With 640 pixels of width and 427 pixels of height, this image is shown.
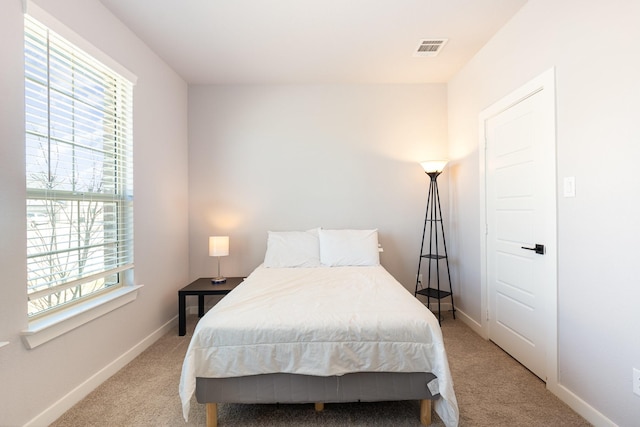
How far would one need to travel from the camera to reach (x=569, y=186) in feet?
6.03

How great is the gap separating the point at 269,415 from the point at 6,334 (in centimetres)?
145

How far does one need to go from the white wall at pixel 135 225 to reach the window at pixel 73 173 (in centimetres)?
9

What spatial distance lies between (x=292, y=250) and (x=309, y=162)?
112 cm

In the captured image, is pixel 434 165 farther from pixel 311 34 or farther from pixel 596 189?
pixel 311 34

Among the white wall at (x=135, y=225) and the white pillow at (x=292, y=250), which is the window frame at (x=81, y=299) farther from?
the white pillow at (x=292, y=250)

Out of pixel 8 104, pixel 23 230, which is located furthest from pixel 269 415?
pixel 8 104

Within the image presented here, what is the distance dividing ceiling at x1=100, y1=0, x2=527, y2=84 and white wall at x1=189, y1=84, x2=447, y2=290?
0.84 feet

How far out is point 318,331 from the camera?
5.34 ft

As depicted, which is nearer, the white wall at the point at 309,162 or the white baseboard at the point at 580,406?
the white baseboard at the point at 580,406

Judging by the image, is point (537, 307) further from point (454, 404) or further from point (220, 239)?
point (220, 239)

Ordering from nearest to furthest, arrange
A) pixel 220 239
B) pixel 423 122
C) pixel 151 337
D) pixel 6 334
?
pixel 6 334 → pixel 151 337 → pixel 220 239 → pixel 423 122

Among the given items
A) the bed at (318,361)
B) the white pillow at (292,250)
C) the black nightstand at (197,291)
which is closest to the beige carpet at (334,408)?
the bed at (318,361)

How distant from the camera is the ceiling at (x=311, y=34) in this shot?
2238mm

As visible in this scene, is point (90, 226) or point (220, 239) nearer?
point (90, 226)
